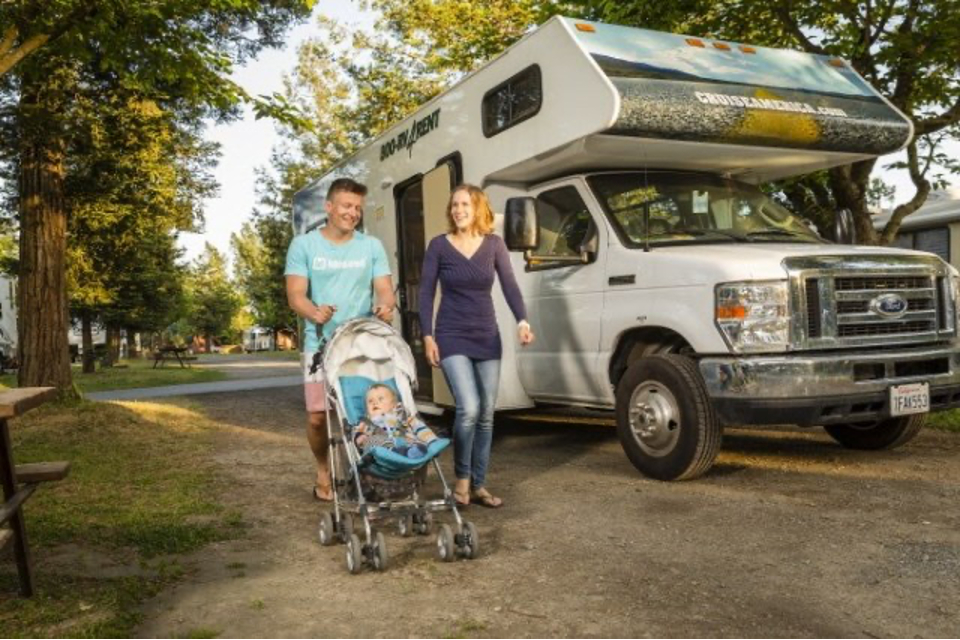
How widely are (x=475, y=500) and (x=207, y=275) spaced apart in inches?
2934

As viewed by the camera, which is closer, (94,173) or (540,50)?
(540,50)

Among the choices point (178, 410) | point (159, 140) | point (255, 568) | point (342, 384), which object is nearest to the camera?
point (255, 568)

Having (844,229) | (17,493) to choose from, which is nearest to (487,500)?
(17,493)

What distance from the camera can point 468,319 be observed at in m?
5.32

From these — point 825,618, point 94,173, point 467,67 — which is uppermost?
point 467,67

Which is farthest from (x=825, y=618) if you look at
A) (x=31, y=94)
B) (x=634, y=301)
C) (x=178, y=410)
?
(x=31, y=94)

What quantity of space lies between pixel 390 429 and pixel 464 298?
1086mm

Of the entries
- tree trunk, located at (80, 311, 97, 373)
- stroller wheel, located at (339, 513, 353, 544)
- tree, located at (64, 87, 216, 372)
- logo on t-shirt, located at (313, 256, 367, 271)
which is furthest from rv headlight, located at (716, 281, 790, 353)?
tree trunk, located at (80, 311, 97, 373)

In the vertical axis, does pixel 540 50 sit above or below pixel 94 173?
below

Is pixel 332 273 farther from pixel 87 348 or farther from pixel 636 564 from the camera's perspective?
pixel 87 348

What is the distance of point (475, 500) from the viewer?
18.4 ft

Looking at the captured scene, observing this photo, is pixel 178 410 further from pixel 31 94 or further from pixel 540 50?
pixel 540 50

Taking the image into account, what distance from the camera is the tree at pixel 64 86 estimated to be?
29.9 feet

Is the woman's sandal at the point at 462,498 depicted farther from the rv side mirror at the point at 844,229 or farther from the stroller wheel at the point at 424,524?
the rv side mirror at the point at 844,229
